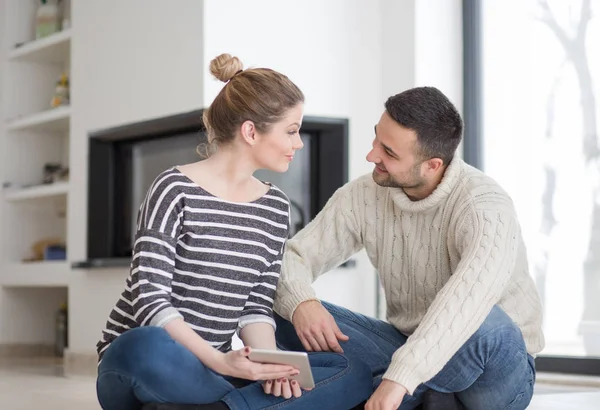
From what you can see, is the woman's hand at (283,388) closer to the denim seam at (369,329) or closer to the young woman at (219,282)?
the young woman at (219,282)

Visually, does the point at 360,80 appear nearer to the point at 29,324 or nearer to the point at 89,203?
the point at 89,203

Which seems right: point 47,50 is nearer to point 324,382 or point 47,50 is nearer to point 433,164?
point 433,164

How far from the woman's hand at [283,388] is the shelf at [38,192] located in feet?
10.1

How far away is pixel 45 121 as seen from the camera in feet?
16.1

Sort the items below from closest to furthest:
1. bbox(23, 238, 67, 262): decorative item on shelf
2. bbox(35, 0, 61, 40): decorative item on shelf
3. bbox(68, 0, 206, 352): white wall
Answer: bbox(68, 0, 206, 352): white wall < bbox(23, 238, 67, 262): decorative item on shelf < bbox(35, 0, 61, 40): decorative item on shelf

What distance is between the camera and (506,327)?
1.84 metres

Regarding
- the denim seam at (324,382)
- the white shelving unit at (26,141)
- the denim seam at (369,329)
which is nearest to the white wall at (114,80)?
the white shelving unit at (26,141)

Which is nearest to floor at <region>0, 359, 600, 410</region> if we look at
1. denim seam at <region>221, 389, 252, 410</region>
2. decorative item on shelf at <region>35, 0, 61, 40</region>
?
denim seam at <region>221, 389, 252, 410</region>

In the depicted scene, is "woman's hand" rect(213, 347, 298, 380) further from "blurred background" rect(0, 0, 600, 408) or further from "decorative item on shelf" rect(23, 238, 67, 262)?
"decorative item on shelf" rect(23, 238, 67, 262)

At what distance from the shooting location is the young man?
1755 millimetres

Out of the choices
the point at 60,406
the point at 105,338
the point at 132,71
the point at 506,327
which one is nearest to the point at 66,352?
the point at 132,71

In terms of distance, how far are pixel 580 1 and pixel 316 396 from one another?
7.89 feet

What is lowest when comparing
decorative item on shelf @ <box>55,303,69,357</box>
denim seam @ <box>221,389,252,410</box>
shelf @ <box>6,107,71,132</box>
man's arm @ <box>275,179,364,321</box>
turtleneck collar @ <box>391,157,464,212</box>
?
decorative item on shelf @ <box>55,303,69,357</box>

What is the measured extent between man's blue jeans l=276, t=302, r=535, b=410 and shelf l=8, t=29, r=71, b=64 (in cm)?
305
